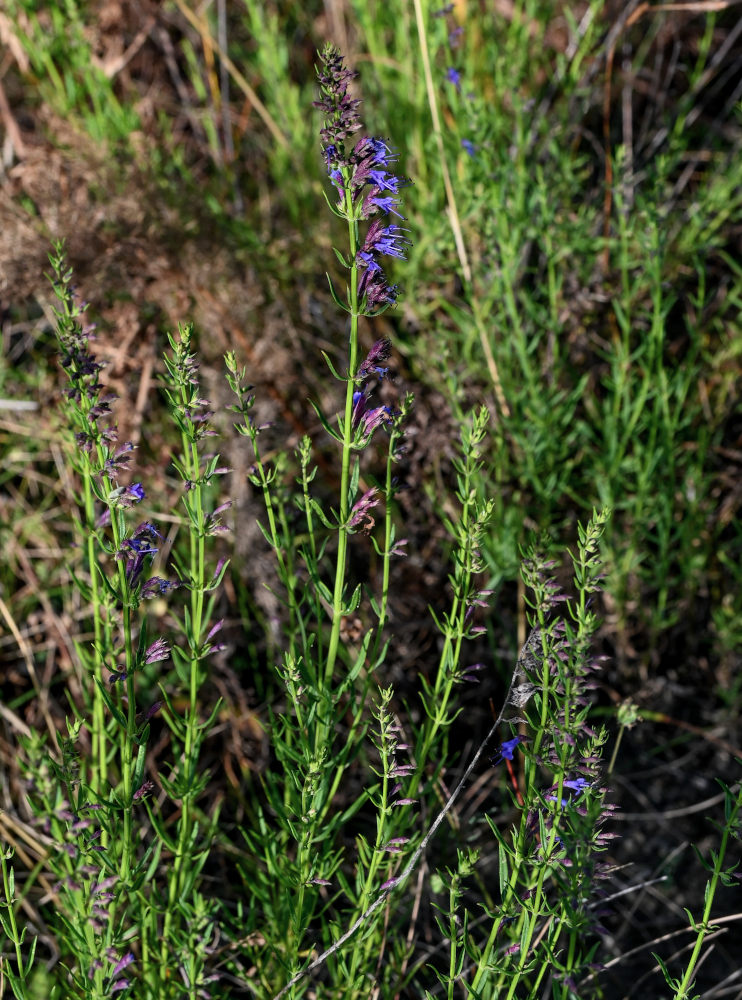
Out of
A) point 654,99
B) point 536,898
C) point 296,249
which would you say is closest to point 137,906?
point 536,898

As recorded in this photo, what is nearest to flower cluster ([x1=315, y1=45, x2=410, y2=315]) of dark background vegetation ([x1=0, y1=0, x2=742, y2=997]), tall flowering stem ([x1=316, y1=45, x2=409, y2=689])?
tall flowering stem ([x1=316, y1=45, x2=409, y2=689])

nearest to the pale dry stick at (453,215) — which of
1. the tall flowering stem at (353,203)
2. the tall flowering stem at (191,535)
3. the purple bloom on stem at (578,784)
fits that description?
the tall flowering stem at (353,203)

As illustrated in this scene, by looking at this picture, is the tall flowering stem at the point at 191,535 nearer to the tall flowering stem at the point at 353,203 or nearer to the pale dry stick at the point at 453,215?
the tall flowering stem at the point at 353,203

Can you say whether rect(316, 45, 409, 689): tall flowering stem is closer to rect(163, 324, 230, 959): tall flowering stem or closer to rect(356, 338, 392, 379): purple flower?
rect(356, 338, 392, 379): purple flower

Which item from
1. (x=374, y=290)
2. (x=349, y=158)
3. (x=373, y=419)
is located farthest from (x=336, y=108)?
(x=373, y=419)

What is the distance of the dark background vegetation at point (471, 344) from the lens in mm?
3197

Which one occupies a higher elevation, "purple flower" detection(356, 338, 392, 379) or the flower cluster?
the flower cluster

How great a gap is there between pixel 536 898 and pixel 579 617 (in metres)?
0.56

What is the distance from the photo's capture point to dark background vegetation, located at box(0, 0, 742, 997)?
126 inches

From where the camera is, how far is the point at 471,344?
3.44m

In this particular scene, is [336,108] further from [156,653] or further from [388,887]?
[388,887]

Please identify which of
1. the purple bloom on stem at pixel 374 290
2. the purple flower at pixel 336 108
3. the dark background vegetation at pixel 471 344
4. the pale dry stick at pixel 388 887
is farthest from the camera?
the dark background vegetation at pixel 471 344

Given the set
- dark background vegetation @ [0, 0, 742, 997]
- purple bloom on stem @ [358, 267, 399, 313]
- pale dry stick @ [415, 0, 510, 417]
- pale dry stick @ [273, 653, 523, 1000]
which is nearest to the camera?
purple bloom on stem @ [358, 267, 399, 313]

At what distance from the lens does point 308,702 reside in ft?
6.95
